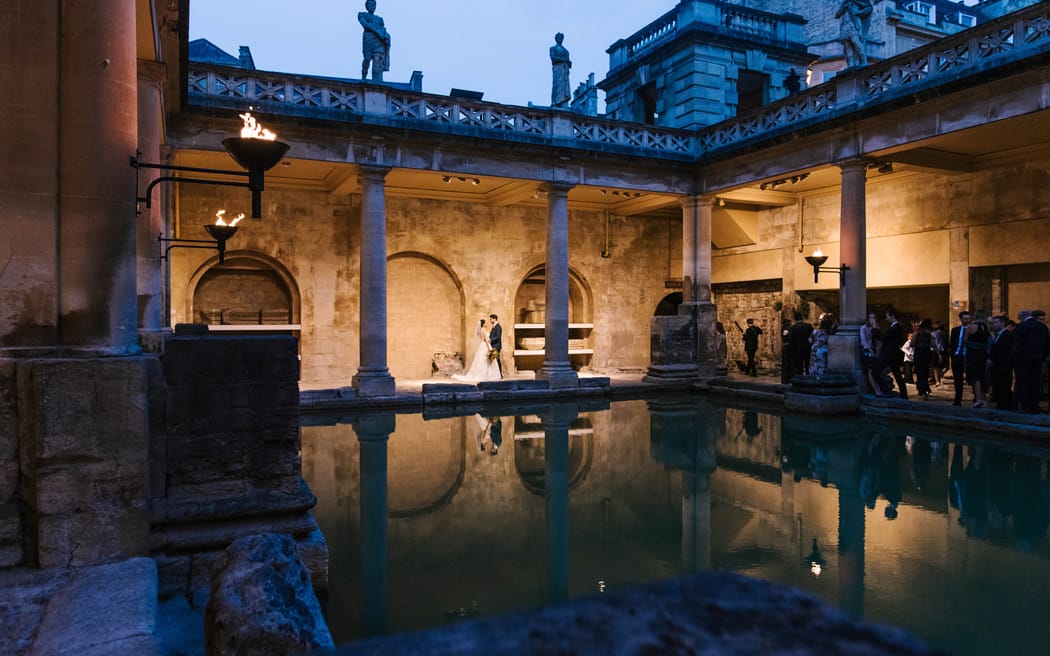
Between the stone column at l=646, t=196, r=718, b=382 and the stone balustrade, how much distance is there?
6.00 ft

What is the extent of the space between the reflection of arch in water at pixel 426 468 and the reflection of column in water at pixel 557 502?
101 cm

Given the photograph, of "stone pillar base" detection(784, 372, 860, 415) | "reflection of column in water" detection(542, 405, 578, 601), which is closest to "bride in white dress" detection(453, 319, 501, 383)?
"reflection of column in water" detection(542, 405, 578, 601)

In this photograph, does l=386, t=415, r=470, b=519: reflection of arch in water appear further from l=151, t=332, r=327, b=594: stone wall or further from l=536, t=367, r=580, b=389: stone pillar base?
l=536, t=367, r=580, b=389: stone pillar base

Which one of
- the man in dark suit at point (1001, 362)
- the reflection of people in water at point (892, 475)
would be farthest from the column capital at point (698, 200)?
the reflection of people in water at point (892, 475)

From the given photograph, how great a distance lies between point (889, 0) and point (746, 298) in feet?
39.6

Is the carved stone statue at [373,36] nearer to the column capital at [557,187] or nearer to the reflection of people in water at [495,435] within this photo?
the column capital at [557,187]

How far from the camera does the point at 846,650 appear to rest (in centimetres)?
103

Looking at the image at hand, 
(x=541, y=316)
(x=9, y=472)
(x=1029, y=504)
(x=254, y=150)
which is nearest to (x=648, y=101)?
(x=541, y=316)

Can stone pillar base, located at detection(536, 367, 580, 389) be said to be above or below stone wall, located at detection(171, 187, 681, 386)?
below

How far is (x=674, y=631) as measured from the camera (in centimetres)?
113

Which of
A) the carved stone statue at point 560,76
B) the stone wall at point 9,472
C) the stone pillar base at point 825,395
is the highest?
the carved stone statue at point 560,76

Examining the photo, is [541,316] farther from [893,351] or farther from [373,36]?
[893,351]

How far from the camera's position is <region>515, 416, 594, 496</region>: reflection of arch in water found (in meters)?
7.31

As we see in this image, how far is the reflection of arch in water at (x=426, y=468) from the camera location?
248 inches
